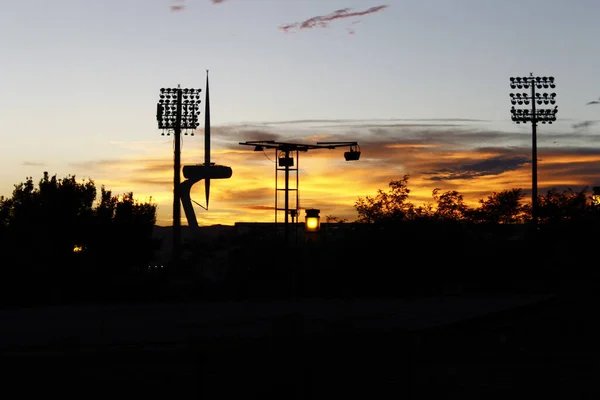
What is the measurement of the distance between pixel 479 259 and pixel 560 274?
922cm

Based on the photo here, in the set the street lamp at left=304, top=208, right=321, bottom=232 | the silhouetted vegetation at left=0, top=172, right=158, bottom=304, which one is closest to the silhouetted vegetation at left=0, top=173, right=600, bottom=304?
the silhouetted vegetation at left=0, top=172, right=158, bottom=304

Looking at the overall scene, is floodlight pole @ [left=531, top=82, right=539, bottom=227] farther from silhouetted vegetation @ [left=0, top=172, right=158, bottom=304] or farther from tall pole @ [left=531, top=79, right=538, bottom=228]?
silhouetted vegetation @ [left=0, top=172, right=158, bottom=304]

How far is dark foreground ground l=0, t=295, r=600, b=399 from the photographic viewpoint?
48.1 ft

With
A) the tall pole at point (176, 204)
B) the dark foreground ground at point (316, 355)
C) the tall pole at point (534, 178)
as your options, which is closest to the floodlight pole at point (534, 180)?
the tall pole at point (534, 178)

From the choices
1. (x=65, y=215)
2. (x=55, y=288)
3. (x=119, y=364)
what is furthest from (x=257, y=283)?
(x=119, y=364)

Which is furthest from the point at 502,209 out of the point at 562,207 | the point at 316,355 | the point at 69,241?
the point at 316,355

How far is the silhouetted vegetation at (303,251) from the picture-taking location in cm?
5472

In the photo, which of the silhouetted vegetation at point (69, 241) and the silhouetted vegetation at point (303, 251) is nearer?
the silhouetted vegetation at point (303, 251)

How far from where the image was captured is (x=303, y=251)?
44.0m

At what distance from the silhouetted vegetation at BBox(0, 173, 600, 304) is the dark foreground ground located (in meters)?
19.1

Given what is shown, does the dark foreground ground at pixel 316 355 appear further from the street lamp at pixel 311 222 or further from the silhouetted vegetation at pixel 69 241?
the silhouetted vegetation at pixel 69 241

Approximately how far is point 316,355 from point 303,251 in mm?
27518

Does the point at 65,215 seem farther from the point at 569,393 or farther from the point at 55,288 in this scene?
the point at 569,393

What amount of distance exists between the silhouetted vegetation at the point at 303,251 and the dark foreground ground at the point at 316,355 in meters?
19.1
